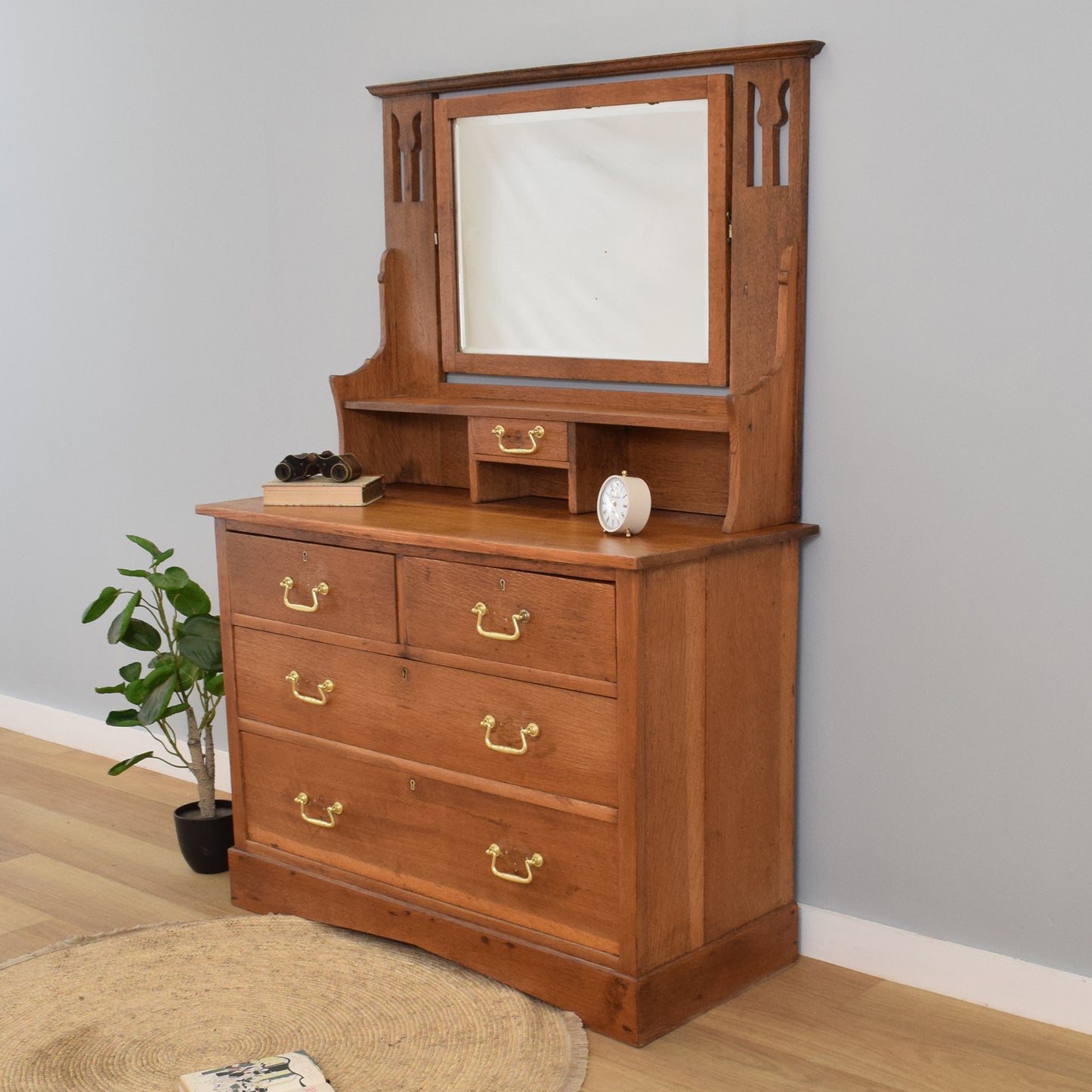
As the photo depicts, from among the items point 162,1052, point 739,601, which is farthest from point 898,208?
point 162,1052

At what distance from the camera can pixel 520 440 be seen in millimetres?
2551

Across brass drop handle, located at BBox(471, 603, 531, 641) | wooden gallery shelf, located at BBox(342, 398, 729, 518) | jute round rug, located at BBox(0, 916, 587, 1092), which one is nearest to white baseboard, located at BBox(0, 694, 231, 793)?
jute round rug, located at BBox(0, 916, 587, 1092)

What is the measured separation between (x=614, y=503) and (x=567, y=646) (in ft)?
0.82

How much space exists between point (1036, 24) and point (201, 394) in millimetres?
2100

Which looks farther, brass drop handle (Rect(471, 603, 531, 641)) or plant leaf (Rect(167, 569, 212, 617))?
plant leaf (Rect(167, 569, 212, 617))

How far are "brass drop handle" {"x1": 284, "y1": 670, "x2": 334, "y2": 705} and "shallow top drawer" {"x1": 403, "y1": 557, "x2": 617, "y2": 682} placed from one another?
0.24m

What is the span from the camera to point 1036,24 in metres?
2.08

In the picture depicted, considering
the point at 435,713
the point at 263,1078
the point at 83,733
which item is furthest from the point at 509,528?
the point at 83,733

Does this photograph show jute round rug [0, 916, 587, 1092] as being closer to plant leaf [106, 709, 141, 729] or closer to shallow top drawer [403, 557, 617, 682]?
plant leaf [106, 709, 141, 729]

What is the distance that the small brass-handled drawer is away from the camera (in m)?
2.49

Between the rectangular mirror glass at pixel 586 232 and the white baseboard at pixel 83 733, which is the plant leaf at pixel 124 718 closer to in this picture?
the white baseboard at pixel 83 733

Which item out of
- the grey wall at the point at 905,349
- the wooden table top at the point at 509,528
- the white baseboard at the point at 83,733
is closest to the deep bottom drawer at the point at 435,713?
the wooden table top at the point at 509,528

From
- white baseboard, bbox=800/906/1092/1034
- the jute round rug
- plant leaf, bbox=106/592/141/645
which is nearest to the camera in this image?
the jute round rug

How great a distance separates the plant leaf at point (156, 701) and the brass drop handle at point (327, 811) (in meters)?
0.37
